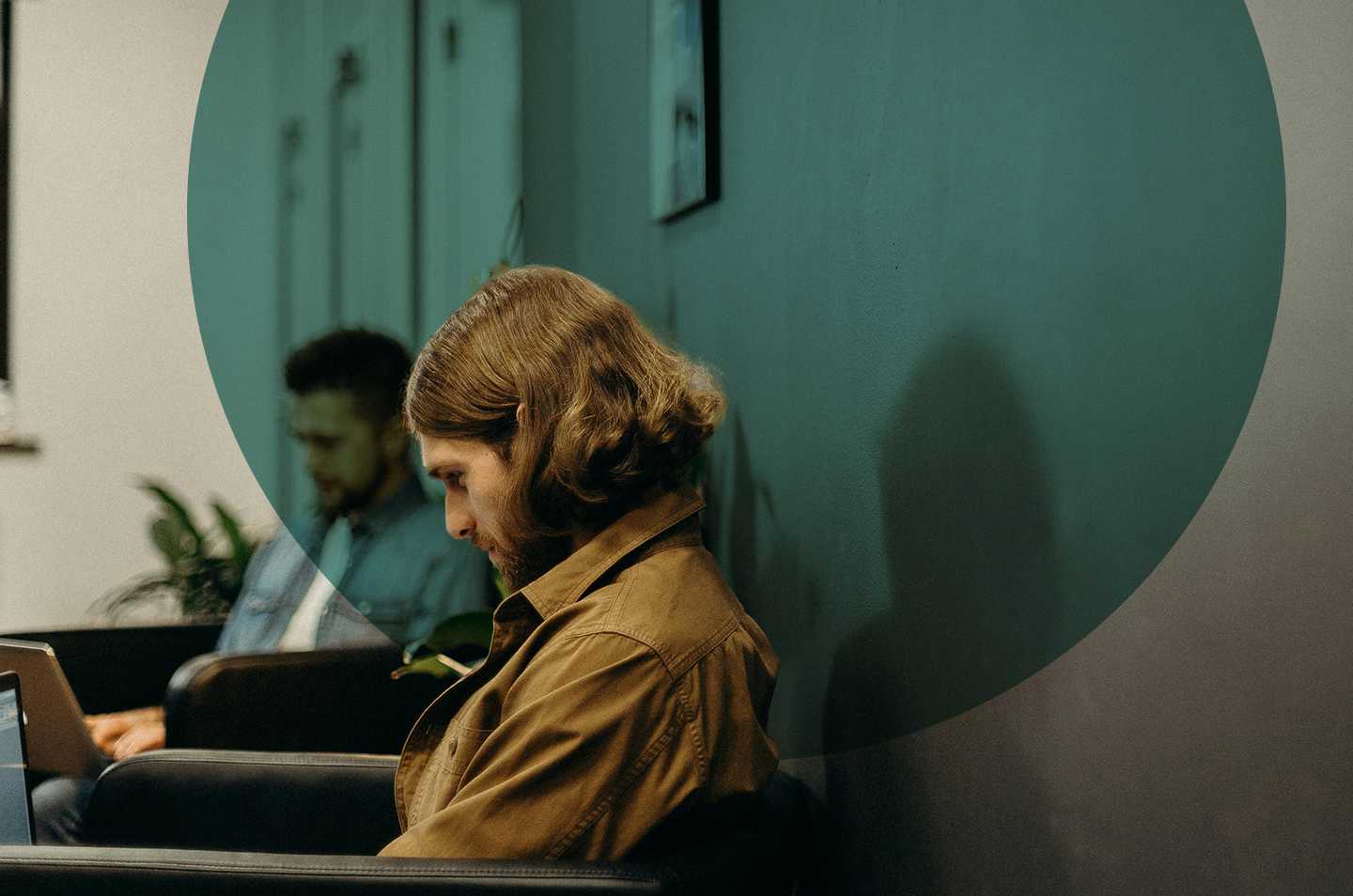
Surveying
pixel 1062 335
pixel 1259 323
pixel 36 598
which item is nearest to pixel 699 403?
pixel 1062 335

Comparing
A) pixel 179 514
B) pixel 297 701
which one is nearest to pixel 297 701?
pixel 297 701

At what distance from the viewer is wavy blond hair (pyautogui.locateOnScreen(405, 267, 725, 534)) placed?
1115 mm

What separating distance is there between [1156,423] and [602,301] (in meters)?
0.56

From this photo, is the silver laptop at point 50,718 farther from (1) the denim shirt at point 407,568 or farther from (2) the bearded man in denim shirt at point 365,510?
(1) the denim shirt at point 407,568

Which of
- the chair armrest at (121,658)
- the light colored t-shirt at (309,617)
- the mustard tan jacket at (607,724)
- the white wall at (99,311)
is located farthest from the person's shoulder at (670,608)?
the white wall at (99,311)

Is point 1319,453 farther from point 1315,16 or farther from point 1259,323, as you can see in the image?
point 1315,16

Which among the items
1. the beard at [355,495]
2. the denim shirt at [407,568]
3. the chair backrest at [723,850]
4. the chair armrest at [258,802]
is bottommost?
the chair armrest at [258,802]

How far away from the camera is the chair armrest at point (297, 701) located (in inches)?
77.0

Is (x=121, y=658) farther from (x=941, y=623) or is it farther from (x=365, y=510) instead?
(x=941, y=623)

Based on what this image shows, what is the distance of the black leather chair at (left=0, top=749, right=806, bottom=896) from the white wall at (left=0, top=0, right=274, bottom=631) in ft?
7.49

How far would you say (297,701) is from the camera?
80.9 inches

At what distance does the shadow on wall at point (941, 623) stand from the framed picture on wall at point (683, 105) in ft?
2.07

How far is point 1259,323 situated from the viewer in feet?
2.66
